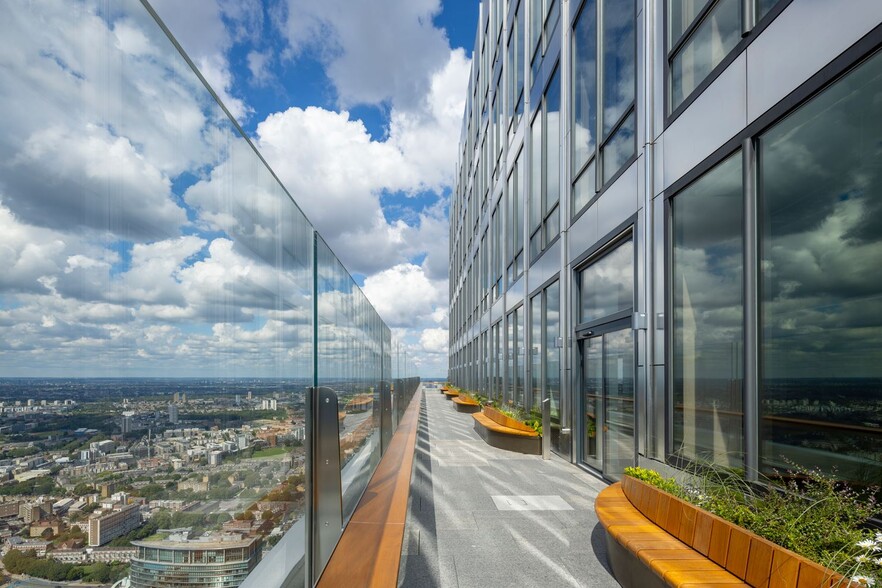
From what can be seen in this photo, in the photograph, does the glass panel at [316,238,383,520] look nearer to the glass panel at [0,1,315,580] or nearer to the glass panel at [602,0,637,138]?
the glass panel at [0,1,315,580]

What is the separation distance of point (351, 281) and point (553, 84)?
9.31 m

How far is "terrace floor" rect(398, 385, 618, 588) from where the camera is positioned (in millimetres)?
5465

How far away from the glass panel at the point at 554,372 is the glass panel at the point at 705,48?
613cm

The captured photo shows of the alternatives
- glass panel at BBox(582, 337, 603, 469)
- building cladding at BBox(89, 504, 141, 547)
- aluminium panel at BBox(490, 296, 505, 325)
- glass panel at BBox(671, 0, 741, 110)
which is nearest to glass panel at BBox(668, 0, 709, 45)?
glass panel at BBox(671, 0, 741, 110)

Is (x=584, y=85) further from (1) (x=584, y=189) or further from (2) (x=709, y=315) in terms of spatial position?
(2) (x=709, y=315)

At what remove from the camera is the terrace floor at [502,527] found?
5465 millimetres

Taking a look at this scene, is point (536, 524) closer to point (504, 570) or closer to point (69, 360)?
point (504, 570)

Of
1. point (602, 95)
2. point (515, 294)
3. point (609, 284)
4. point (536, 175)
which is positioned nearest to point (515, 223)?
point (515, 294)

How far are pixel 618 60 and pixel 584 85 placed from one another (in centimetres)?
196

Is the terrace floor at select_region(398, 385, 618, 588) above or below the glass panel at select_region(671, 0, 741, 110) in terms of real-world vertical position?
below

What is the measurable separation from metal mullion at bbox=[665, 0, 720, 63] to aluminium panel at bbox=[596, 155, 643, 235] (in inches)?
56.0

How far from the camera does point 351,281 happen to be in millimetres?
7074

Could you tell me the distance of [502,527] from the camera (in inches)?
279

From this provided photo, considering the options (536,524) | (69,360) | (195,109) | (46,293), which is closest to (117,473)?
(69,360)
